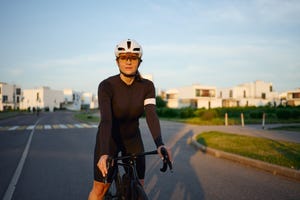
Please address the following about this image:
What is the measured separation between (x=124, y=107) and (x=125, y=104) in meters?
0.03

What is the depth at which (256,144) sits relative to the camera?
11023 mm

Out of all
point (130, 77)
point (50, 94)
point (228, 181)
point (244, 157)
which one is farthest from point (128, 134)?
point (50, 94)

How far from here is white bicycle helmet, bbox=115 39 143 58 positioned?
3074 mm

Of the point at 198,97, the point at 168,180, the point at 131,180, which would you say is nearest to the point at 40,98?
the point at 198,97

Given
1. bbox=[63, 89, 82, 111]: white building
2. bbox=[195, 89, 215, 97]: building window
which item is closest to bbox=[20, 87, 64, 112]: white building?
bbox=[63, 89, 82, 111]: white building

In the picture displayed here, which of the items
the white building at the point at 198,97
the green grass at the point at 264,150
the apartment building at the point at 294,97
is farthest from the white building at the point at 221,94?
the green grass at the point at 264,150

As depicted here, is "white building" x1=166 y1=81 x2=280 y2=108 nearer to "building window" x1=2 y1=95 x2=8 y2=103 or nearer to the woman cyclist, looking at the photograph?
"building window" x1=2 y1=95 x2=8 y2=103

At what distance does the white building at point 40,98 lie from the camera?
123000 millimetres

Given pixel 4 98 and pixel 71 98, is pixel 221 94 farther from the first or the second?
pixel 4 98

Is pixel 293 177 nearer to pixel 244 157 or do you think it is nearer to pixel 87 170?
pixel 244 157

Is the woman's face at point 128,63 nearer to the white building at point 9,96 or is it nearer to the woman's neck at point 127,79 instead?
the woman's neck at point 127,79

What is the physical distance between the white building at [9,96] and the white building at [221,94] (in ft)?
183

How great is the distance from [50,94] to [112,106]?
135 m

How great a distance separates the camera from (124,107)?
3105mm
